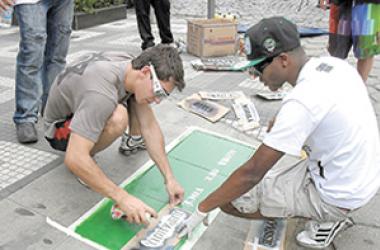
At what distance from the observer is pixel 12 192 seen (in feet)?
7.25

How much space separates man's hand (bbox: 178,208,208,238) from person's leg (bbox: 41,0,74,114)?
5.46 feet

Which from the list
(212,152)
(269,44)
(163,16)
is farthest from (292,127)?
(163,16)

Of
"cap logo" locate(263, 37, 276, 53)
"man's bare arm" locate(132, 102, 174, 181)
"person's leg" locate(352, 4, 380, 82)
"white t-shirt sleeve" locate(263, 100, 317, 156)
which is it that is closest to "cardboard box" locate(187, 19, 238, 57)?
"person's leg" locate(352, 4, 380, 82)

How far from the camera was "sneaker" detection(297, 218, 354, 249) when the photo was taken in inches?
70.4

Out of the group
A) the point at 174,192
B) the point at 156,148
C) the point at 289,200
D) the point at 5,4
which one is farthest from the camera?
the point at 5,4

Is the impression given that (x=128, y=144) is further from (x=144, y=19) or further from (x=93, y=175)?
(x=144, y=19)

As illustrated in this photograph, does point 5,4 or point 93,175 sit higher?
point 5,4

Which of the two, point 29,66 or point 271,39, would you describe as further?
point 29,66

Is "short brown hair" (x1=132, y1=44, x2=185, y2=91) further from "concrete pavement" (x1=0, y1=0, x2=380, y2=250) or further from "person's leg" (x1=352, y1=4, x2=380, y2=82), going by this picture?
"person's leg" (x1=352, y1=4, x2=380, y2=82)

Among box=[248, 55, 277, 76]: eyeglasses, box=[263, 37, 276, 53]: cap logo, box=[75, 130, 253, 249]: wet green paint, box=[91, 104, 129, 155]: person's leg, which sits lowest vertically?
box=[75, 130, 253, 249]: wet green paint

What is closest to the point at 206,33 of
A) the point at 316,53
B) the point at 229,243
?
the point at 316,53

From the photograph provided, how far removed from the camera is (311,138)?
1541 mm

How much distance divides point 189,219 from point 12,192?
3.29 feet

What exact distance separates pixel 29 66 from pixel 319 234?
79.5 inches
